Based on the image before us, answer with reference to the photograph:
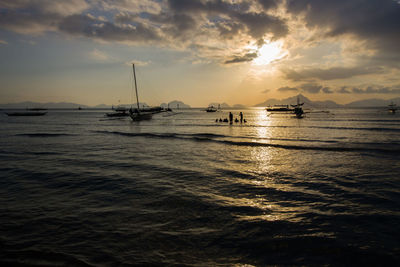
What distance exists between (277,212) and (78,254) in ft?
20.6

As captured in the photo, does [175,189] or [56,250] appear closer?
[56,250]

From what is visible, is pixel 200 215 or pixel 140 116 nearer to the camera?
pixel 200 215

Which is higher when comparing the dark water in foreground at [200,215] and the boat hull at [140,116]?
the boat hull at [140,116]

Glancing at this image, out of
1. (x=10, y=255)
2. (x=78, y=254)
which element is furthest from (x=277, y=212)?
(x=10, y=255)

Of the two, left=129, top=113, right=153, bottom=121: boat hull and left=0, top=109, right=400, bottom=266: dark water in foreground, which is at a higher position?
left=129, top=113, right=153, bottom=121: boat hull

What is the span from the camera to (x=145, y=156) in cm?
1847

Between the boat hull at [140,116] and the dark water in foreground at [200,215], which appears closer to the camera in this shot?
the dark water in foreground at [200,215]

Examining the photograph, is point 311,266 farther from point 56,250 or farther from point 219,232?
point 56,250

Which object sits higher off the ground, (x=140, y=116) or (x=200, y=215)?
(x=140, y=116)

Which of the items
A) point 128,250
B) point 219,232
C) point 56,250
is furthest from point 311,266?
point 56,250

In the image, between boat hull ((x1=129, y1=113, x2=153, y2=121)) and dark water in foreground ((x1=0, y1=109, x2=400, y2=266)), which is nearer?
dark water in foreground ((x1=0, y1=109, x2=400, y2=266))

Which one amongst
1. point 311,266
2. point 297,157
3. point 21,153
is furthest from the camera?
point 21,153

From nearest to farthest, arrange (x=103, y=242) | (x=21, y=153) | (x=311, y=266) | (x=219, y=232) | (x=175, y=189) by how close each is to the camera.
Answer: (x=311, y=266), (x=103, y=242), (x=219, y=232), (x=175, y=189), (x=21, y=153)

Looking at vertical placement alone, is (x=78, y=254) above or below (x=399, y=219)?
above
